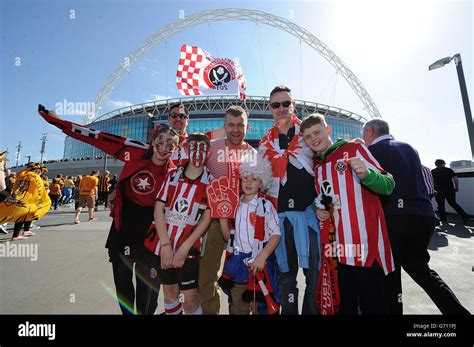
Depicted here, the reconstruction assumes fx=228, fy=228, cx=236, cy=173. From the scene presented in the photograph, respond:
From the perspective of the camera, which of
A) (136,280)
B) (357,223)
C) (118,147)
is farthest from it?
(118,147)

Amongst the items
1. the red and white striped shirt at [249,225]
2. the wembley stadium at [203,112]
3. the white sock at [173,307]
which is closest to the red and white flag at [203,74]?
the red and white striped shirt at [249,225]

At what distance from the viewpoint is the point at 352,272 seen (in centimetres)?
197

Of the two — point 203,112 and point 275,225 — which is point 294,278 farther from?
point 203,112

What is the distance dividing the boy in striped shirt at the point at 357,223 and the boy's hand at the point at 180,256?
130 centimetres

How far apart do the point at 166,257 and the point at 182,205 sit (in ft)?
1.67

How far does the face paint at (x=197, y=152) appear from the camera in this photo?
230 centimetres

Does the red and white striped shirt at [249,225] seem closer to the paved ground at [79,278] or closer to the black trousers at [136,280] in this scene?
the black trousers at [136,280]

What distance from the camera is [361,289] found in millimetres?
1921

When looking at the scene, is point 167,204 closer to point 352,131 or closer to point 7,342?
point 7,342

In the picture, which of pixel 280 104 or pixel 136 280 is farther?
pixel 280 104

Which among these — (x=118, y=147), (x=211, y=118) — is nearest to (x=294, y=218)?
(x=118, y=147)

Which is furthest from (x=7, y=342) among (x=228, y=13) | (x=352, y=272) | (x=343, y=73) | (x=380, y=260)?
(x=343, y=73)

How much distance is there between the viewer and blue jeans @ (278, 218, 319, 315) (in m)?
2.12

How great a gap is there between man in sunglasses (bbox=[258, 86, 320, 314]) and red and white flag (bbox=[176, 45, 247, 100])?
6.82m
